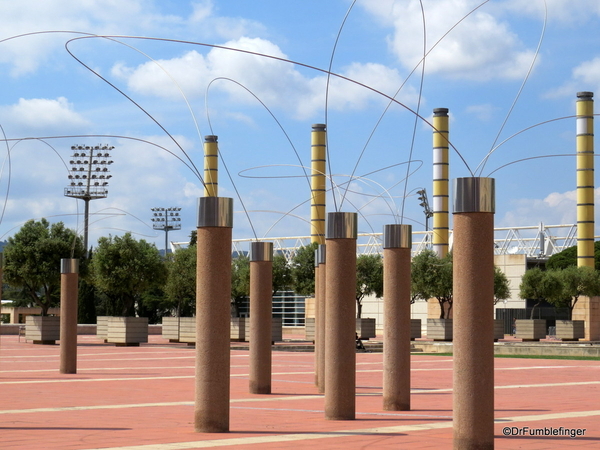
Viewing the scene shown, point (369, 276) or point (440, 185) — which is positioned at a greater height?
point (440, 185)

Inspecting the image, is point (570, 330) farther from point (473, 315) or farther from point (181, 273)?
point (473, 315)

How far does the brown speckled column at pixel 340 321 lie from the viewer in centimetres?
1225

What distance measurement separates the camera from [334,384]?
1227 centimetres

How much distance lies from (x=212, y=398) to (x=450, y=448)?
9.55ft

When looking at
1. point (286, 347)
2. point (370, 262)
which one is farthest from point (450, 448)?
point (370, 262)

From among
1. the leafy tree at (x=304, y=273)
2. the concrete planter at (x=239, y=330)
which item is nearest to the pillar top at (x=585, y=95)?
the leafy tree at (x=304, y=273)

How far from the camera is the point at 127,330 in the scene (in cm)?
3809

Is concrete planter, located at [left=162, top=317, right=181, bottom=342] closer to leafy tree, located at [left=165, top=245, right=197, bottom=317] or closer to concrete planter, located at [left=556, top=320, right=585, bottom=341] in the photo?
leafy tree, located at [left=165, top=245, right=197, bottom=317]

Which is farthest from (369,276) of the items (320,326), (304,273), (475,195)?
(475,195)

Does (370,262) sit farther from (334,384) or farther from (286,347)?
(334,384)

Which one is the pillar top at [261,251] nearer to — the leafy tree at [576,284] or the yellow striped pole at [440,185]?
the leafy tree at [576,284]

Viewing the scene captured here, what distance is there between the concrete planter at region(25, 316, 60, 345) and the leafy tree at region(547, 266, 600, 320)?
2723 cm

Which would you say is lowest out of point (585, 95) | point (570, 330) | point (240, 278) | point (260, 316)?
point (570, 330)

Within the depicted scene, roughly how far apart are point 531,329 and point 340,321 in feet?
127
